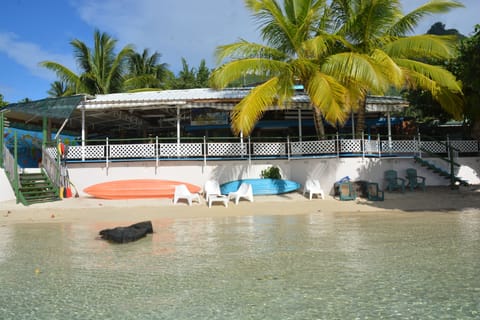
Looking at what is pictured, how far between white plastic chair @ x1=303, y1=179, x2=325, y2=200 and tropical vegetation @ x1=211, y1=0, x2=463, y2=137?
269cm

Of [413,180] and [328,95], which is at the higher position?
[328,95]

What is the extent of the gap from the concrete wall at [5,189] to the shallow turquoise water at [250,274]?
19.5 feet

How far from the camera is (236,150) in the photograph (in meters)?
15.4

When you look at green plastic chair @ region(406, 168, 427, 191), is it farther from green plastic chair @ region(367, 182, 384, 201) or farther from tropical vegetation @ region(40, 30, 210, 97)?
tropical vegetation @ region(40, 30, 210, 97)

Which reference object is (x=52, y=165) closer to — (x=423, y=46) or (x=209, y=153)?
(x=209, y=153)

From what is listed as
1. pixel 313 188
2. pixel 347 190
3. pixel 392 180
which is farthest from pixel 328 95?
pixel 392 180

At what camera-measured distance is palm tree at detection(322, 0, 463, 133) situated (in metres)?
12.5

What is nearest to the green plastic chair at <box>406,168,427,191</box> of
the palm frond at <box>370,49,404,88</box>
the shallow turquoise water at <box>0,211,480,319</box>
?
the palm frond at <box>370,49,404,88</box>

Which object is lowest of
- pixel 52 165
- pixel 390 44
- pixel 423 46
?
pixel 52 165

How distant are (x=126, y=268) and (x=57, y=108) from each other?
11491mm

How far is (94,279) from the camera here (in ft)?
16.5

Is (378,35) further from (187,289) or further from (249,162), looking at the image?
(187,289)

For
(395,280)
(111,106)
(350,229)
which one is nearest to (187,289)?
(395,280)

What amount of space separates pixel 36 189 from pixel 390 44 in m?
14.7
